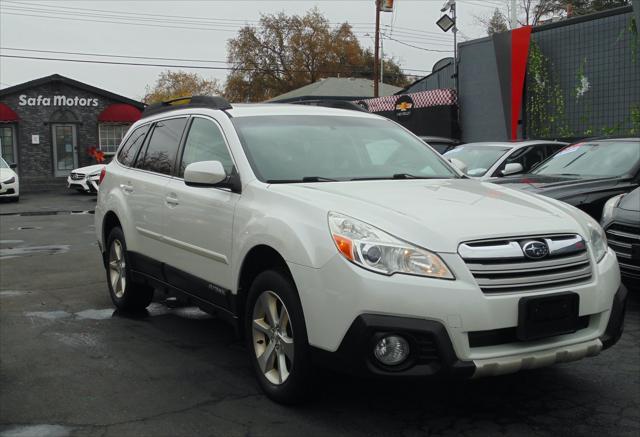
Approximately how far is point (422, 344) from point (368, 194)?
1.01m

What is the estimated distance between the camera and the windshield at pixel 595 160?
8188 millimetres

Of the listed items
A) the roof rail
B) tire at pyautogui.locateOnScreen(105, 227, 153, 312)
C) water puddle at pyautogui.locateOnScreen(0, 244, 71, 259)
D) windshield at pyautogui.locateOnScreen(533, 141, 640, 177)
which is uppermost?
the roof rail

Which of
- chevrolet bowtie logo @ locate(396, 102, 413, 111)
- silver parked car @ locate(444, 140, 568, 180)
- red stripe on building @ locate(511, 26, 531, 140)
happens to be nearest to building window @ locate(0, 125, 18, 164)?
chevrolet bowtie logo @ locate(396, 102, 413, 111)

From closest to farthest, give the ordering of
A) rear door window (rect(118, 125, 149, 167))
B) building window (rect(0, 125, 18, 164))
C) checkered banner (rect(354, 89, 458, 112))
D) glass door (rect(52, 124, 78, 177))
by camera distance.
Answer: rear door window (rect(118, 125, 149, 167))
checkered banner (rect(354, 89, 458, 112))
building window (rect(0, 125, 18, 164))
glass door (rect(52, 124, 78, 177))

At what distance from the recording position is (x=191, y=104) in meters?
5.70

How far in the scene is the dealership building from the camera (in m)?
32.0

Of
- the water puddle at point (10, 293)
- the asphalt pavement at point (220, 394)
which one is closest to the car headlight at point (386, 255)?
the asphalt pavement at point (220, 394)

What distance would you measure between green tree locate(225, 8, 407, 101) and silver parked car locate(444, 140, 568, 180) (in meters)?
51.6

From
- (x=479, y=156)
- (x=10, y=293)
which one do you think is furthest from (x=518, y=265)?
(x=479, y=156)

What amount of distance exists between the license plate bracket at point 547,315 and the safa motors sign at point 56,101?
32364 mm

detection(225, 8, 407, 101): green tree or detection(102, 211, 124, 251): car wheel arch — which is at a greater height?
detection(225, 8, 407, 101): green tree

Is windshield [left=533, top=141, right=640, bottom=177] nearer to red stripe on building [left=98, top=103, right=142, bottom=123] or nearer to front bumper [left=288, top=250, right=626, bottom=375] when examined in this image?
front bumper [left=288, top=250, right=626, bottom=375]

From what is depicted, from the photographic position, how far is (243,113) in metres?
5.06

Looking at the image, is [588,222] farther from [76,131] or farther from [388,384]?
[76,131]
